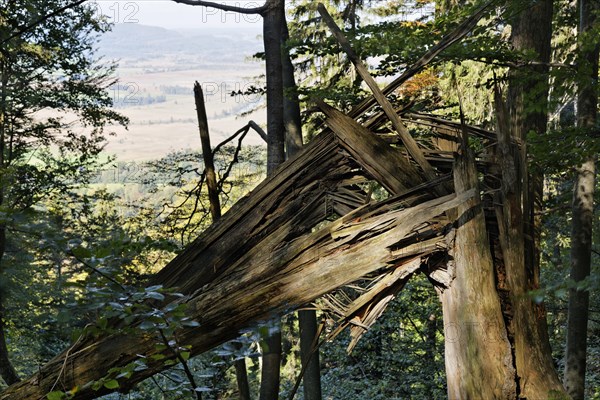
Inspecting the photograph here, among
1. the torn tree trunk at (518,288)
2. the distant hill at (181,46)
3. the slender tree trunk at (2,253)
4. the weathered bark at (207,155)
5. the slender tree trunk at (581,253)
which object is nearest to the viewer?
the torn tree trunk at (518,288)

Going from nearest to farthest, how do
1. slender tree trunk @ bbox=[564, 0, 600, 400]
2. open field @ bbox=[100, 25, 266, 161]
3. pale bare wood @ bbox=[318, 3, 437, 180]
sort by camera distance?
pale bare wood @ bbox=[318, 3, 437, 180] → slender tree trunk @ bbox=[564, 0, 600, 400] → open field @ bbox=[100, 25, 266, 161]

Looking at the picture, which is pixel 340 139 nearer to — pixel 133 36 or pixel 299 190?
pixel 299 190

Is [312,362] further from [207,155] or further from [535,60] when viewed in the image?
[535,60]

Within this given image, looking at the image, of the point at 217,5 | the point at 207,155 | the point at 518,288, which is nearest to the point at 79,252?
the point at 518,288

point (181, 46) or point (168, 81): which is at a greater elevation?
point (181, 46)

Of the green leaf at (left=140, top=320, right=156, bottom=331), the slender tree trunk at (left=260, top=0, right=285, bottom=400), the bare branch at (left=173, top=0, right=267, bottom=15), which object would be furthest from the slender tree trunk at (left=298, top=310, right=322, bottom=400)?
the green leaf at (left=140, top=320, right=156, bottom=331)

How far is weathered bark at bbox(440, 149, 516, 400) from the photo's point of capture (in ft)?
7.51

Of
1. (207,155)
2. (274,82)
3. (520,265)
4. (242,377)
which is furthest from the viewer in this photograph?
(274,82)

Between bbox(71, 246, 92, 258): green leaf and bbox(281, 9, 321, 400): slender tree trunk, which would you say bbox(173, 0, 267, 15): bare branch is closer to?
bbox(281, 9, 321, 400): slender tree trunk

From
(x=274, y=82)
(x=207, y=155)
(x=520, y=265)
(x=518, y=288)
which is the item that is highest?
(x=274, y=82)

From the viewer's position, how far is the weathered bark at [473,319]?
7.51ft

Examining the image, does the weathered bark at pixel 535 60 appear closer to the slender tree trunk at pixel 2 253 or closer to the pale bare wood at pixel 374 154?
the pale bare wood at pixel 374 154

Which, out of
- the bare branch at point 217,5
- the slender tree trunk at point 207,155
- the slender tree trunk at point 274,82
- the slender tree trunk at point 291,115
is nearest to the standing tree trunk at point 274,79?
the slender tree trunk at point 274,82

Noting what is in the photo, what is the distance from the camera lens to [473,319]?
235 centimetres
